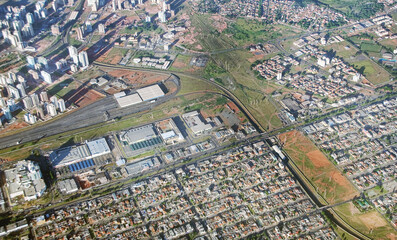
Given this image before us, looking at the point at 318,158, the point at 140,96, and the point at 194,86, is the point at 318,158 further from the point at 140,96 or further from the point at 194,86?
the point at 140,96

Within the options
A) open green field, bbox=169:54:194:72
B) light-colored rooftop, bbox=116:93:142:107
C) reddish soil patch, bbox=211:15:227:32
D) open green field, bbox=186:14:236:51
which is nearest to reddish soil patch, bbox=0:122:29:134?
light-colored rooftop, bbox=116:93:142:107

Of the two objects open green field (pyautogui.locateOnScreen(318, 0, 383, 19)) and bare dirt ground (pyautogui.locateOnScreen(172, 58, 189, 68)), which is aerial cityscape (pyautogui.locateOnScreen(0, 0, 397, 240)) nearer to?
bare dirt ground (pyautogui.locateOnScreen(172, 58, 189, 68))

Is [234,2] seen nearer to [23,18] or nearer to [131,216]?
[23,18]

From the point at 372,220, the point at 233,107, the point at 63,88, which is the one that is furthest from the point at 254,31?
the point at 372,220

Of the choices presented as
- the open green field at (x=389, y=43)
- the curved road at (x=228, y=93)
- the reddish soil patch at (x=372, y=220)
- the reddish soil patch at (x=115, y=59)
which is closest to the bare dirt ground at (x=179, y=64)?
the curved road at (x=228, y=93)

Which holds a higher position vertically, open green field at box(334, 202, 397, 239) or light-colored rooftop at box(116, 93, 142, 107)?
light-colored rooftop at box(116, 93, 142, 107)

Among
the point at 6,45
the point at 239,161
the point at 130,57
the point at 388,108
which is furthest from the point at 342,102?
the point at 6,45

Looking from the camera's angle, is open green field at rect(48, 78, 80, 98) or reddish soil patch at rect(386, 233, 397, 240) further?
open green field at rect(48, 78, 80, 98)

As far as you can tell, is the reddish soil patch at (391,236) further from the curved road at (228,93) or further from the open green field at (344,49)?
the open green field at (344,49)
